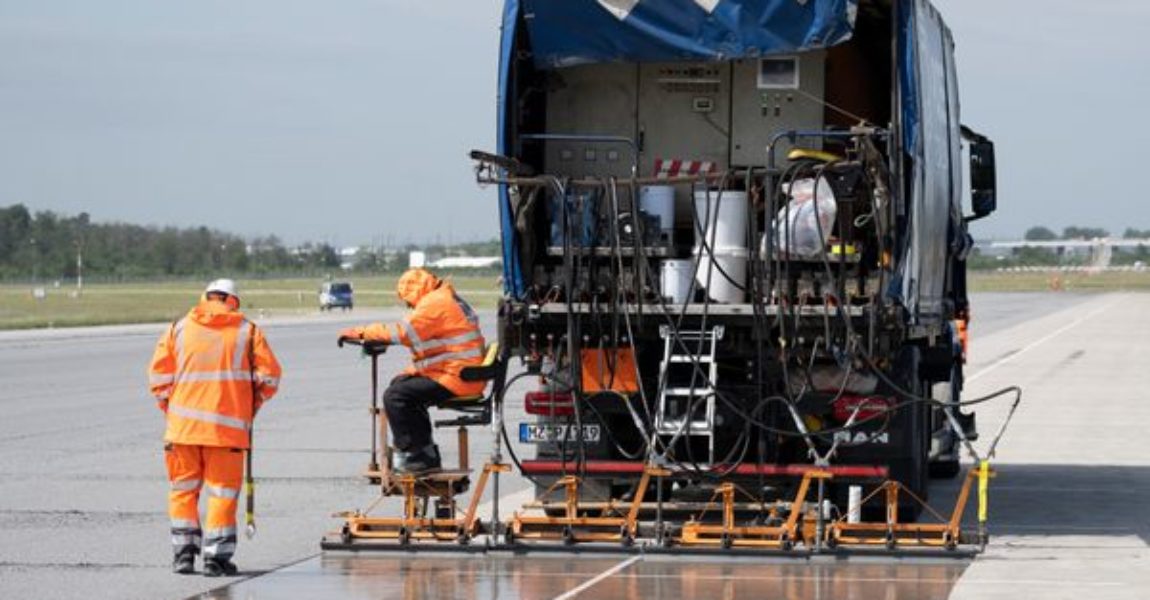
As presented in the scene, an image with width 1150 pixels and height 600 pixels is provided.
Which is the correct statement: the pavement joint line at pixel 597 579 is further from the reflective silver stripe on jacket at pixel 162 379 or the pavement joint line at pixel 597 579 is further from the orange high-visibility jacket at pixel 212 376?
the reflective silver stripe on jacket at pixel 162 379

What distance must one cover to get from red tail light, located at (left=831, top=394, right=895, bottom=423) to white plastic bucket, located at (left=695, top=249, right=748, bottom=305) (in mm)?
834

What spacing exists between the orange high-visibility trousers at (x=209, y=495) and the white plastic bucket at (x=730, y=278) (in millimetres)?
2929

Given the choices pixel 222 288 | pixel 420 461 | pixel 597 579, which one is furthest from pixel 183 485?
pixel 597 579

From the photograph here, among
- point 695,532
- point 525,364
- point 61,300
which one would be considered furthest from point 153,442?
point 61,300

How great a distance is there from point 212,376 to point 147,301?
8918 centimetres

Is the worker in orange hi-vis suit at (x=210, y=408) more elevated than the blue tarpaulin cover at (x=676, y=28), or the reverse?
the blue tarpaulin cover at (x=676, y=28)

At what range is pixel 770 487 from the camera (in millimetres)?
14094

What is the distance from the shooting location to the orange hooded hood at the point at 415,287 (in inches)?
552

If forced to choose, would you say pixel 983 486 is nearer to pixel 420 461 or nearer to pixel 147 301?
pixel 420 461

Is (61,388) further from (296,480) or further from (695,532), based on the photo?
(695,532)

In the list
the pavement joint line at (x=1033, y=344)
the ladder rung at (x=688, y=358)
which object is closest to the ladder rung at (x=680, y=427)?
the ladder rung at (x=688, y=358)

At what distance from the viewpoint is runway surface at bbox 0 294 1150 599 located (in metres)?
11.8

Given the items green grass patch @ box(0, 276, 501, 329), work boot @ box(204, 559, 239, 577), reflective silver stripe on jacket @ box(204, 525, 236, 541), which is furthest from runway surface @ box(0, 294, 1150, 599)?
green grass patch @ box(0, 276, 501, 329)

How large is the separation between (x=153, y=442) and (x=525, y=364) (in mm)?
8022
